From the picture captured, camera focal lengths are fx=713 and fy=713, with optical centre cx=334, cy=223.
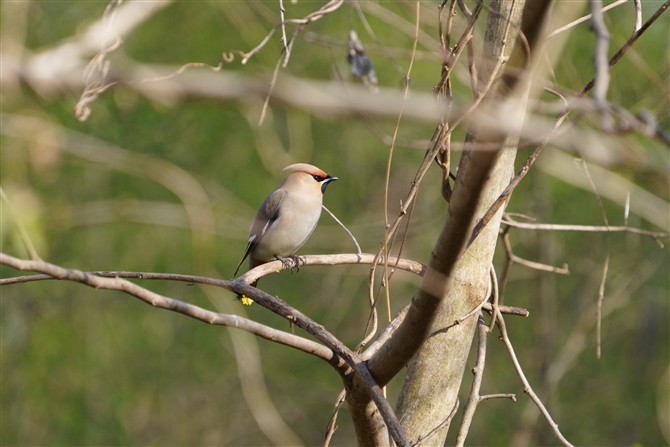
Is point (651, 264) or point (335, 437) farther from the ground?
point (651, 264)

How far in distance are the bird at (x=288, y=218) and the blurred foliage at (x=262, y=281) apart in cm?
171

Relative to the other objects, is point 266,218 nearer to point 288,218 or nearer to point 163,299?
point 288,218

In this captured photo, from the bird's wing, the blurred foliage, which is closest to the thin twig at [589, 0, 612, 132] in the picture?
the bird's wing

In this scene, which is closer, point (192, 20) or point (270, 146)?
point (270, 146)

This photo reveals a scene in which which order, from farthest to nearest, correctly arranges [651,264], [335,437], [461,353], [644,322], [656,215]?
[335,437] < [644,322] < [651,264] < [656,215] < [461,353]

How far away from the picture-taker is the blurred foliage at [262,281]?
7.47 meters

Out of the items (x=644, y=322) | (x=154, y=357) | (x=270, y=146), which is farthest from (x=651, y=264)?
(x=154, y=357)

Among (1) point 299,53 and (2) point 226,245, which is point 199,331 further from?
(1) point 299,53

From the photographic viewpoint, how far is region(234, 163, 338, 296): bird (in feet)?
16.2

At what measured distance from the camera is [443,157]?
246cm

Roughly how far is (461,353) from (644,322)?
7.94 meters

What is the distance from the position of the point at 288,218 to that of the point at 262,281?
160 inches

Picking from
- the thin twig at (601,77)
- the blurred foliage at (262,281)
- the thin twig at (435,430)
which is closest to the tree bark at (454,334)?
the thin twig at (435,430)

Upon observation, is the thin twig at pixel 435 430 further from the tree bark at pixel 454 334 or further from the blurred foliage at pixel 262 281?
the blurred foliage at pixel 262 281
